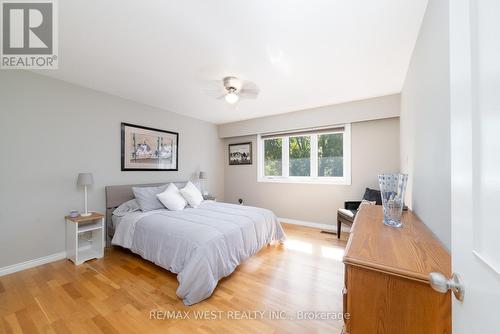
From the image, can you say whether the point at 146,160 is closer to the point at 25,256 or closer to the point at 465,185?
the point at 25,256

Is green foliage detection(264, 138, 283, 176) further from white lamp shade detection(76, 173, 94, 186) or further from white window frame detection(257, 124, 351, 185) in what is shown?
white lamp shade detection(76, 173, 94, 186)

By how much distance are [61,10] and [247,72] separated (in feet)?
5.51

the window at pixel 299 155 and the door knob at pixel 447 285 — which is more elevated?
the window at pixel 299 155

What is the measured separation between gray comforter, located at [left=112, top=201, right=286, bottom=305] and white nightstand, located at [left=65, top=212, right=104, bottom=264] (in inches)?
10.0

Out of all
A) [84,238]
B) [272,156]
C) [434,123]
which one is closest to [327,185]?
[272,156]

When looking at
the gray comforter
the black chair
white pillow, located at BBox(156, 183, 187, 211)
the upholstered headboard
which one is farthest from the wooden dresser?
the upholstered headboard

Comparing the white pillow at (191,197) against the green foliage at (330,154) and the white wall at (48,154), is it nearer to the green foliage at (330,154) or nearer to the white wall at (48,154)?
the white wall at (48,154)

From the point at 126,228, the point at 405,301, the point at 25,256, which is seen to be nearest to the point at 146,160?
the point at 126,228

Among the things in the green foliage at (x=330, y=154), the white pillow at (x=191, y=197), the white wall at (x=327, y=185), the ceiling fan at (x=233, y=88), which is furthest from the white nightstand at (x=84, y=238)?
the green foliage at (x=330, y=154)

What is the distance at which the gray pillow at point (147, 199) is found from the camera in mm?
2916

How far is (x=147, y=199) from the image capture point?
2980 mm

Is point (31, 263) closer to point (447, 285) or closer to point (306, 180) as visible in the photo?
point (447, 285)

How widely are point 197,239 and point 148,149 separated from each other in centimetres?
235

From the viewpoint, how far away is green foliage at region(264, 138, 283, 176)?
4441 mm
